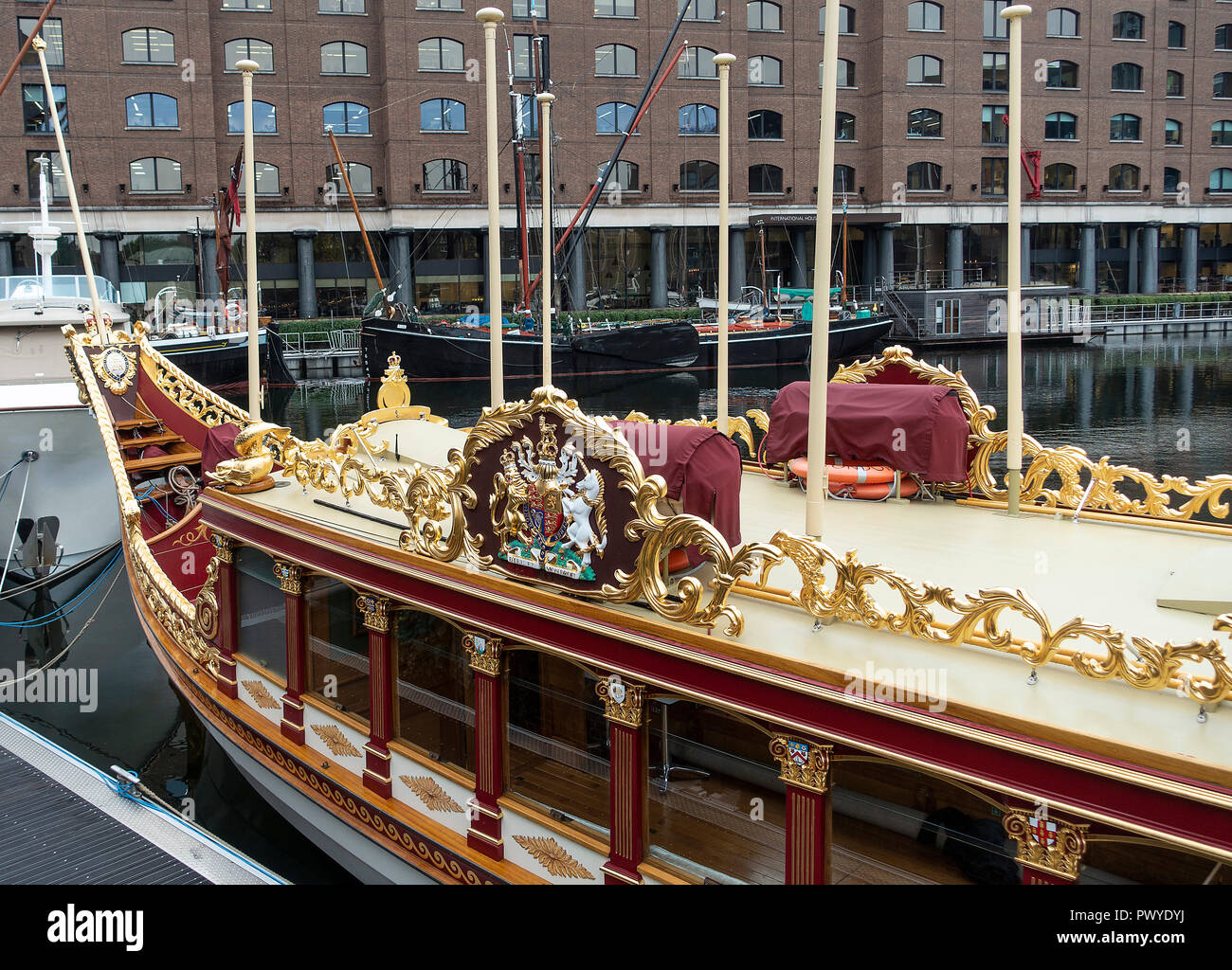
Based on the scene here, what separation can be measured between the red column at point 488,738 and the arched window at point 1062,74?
61.4 m

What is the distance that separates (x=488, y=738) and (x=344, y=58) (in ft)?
175

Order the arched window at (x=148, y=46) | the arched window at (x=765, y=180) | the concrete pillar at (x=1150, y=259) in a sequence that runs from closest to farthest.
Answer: the arched window at (x=148, y=46) → the arched window at (x=765, y=180) → the concrete pillar at (x=1150, y=259)

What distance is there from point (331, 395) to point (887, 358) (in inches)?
1486

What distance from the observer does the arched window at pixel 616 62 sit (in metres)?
54.4

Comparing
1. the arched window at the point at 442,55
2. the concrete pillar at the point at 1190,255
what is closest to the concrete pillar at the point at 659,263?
the arched window at the point at 442,55

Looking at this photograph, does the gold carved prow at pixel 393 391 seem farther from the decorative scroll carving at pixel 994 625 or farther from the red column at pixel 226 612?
the decorative scroll carving at pixel 994 625

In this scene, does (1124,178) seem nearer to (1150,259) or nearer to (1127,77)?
(1127,77)

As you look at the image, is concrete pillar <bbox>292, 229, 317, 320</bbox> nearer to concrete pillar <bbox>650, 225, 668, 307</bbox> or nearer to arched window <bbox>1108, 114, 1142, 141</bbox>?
concrete pillar <bbox>650, 225, 668, 307</bbox>

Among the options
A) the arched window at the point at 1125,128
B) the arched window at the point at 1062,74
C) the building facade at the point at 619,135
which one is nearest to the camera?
the building facade at the point at 619,135

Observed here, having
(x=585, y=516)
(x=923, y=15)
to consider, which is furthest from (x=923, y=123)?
(x=585, y=516)

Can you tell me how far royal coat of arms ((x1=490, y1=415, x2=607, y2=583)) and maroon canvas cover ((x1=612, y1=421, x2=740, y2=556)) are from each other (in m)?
0.47

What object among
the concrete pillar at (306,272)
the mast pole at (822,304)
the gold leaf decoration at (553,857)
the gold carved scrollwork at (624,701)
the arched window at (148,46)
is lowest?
the gold leaf decoration at (553,857)

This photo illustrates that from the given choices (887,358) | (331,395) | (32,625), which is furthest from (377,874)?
(331,395)

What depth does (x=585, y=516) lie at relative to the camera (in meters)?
6.47
